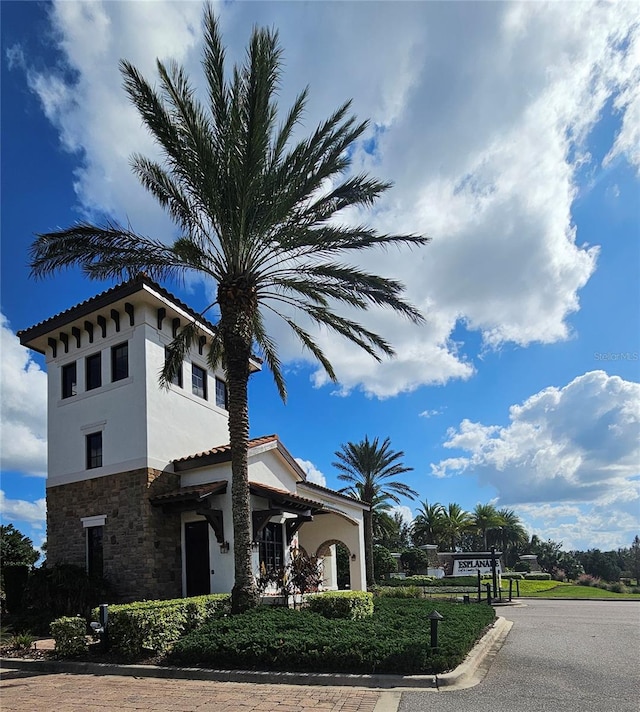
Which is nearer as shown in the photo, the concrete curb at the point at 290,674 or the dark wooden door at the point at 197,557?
the concrete curb at the point at 290,674

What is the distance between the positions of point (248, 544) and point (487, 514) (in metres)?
55.0

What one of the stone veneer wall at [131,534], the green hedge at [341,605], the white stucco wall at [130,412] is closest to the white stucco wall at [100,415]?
the white stucco wall at [130,412]

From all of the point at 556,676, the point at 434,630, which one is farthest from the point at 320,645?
the point at 556,676

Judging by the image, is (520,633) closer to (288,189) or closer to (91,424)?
(288,189)

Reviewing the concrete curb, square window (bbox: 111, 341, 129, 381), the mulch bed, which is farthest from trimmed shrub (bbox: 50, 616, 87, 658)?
square window (bbox: 111, 341, 129, 381)

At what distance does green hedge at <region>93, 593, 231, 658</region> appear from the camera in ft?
38.7

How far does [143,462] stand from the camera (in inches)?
747

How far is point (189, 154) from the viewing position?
14.3 meters

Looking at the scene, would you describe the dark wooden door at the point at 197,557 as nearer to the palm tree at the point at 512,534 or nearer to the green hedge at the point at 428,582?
the green hedge at the point at 428,582

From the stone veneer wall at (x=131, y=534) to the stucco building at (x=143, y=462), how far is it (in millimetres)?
Answer: 32

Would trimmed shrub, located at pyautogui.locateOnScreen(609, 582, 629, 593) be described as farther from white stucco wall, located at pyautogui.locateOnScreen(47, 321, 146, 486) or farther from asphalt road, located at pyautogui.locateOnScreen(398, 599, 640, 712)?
white stucco wall, located at pyautogui.locateOnScreen(47, 321, 146, 486)

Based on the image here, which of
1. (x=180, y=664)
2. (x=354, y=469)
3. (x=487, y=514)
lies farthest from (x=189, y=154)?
(x=487, y=514)

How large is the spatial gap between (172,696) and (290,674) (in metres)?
1.83

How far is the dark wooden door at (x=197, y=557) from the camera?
18.8m
